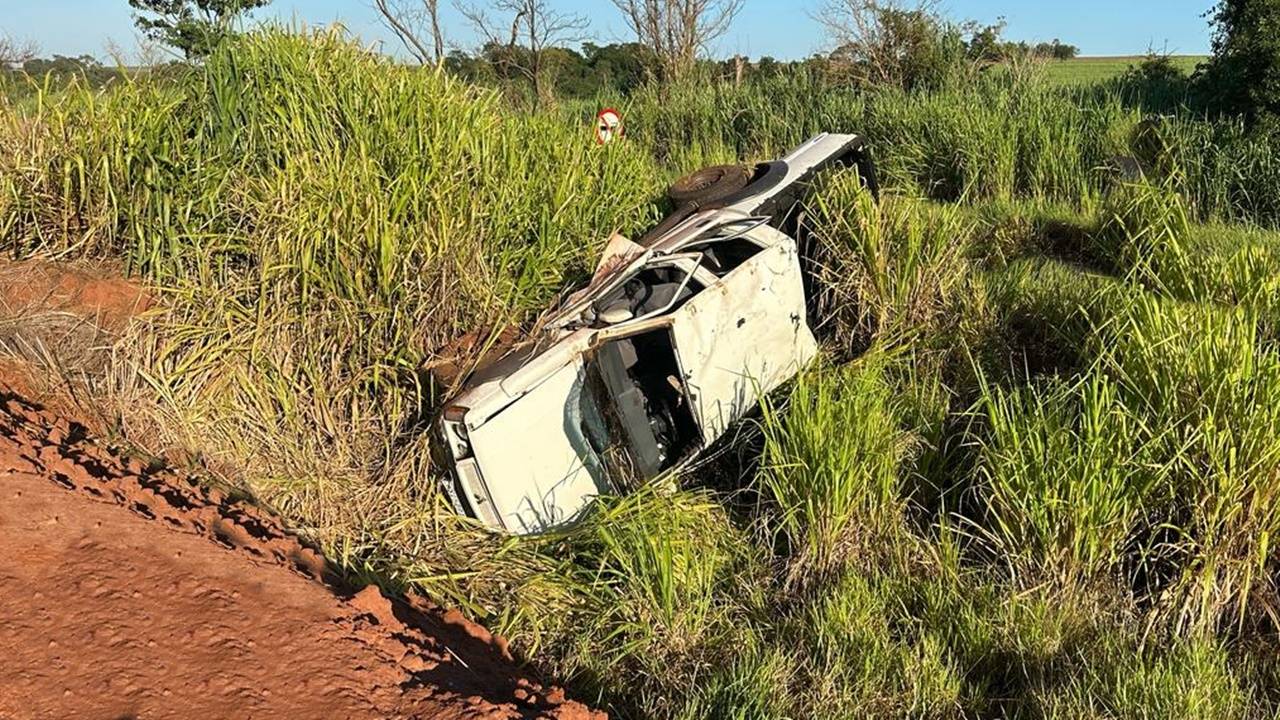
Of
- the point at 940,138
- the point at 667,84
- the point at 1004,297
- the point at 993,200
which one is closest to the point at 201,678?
the point at 1004,297

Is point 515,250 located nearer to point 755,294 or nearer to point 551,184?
point 551,184

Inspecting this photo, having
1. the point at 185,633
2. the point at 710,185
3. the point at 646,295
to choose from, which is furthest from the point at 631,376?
the point at 185,633

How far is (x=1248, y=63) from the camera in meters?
10.0

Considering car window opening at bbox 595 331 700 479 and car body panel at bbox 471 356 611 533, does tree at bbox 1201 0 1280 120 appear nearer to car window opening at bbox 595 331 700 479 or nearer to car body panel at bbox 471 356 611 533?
car window opening at bbox 595 331 700 479

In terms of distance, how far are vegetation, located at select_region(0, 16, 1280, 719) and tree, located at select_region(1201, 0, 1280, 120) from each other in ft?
9.68

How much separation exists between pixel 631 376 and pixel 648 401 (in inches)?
6.9

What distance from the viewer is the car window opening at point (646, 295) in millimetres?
4965

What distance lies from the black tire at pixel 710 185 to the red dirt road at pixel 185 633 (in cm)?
416

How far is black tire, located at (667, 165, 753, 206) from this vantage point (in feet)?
23.1

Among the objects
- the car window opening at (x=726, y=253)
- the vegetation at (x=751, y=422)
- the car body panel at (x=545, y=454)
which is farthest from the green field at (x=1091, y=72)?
the car body panel at (x=545, y=454)

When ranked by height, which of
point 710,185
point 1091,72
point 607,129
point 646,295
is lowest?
point 646,295

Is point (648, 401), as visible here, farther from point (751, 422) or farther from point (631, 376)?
point (751, 422)

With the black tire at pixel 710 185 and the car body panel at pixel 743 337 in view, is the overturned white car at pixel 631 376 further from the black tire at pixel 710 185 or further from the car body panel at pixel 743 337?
the black tire at pixel 710 185

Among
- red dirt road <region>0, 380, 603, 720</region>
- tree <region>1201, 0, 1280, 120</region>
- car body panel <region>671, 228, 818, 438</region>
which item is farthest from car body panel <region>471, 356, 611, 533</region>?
tree <region>1201, 0, 1280, 120</region>
